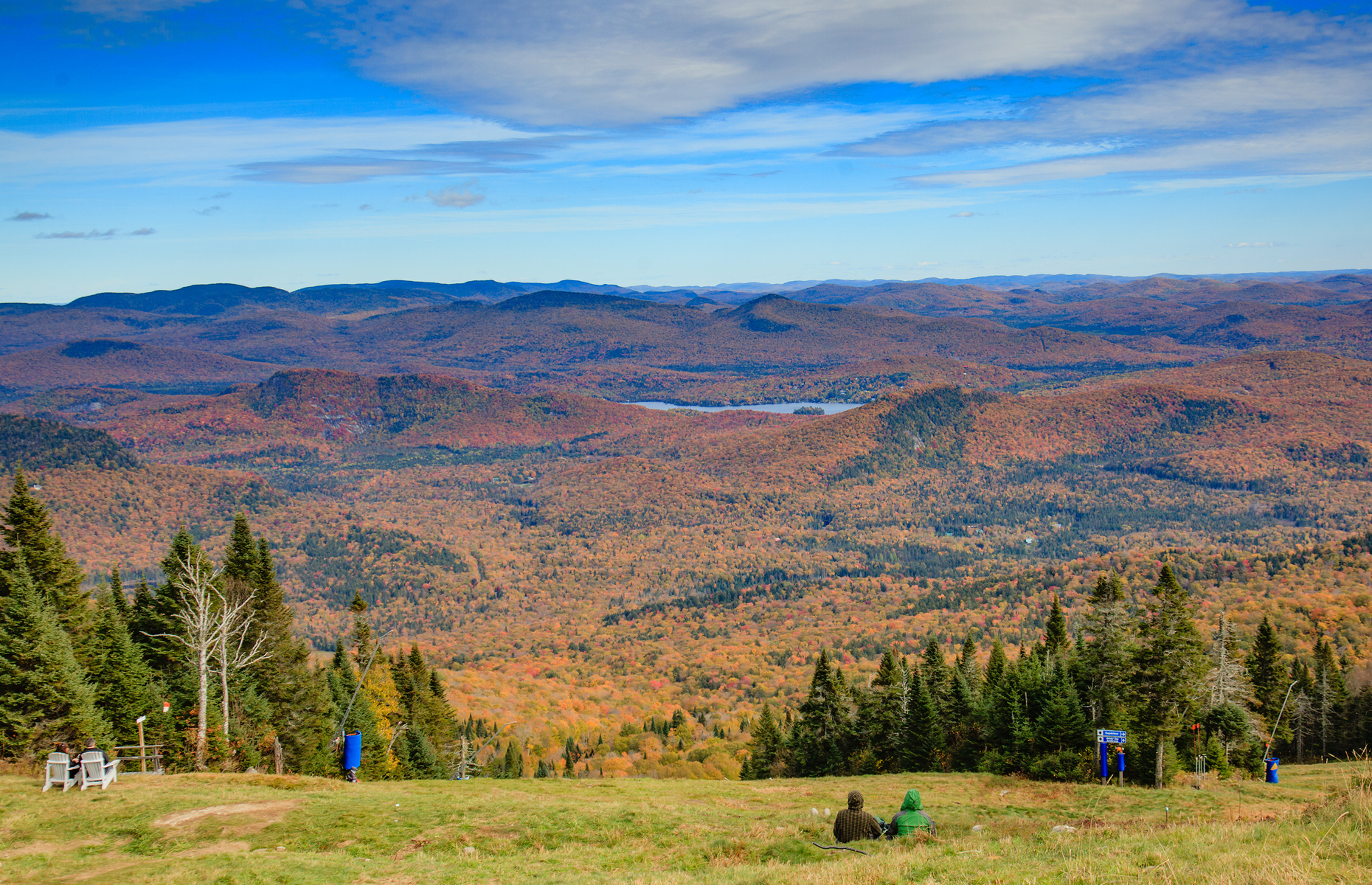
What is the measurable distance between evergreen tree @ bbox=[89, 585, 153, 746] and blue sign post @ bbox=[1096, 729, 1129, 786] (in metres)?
37.4

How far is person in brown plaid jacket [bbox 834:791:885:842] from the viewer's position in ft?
62.3

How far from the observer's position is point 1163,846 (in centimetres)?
1453

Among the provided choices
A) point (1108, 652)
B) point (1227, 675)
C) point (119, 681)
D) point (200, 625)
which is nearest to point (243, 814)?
point (200, 625)

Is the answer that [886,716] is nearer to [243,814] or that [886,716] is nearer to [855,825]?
[855,825]

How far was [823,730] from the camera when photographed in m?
52.4

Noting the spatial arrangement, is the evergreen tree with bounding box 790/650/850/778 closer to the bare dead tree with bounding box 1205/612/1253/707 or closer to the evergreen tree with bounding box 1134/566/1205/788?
the bare dead tree with bounding box 1205/612/1253/707

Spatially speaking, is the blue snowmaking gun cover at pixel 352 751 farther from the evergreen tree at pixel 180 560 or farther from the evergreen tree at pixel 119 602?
the evergreen tree at pixel 119 602

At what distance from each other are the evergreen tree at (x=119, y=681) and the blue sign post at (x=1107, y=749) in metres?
37.4

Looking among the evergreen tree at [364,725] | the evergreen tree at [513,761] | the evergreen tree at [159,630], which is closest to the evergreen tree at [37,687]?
the evergreen tree at [159,630]

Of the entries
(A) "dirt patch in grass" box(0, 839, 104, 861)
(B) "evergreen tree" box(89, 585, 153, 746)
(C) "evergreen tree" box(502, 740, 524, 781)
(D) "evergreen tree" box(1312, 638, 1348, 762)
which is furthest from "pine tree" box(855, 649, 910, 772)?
(A) "dirt patch in grass" box(0, 839, 104, 861)

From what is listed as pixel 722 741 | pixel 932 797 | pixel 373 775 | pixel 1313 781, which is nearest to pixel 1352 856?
pixel 932 797

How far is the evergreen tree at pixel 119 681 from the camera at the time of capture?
34469 millimetres

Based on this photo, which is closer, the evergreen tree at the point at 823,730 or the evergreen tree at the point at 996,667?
the evergreen tree at the point at 996,667

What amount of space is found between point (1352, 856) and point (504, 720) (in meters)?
82.7
